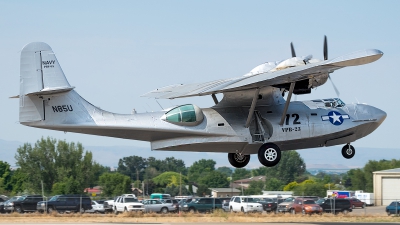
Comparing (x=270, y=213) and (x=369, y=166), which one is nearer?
(x=270, y=213)

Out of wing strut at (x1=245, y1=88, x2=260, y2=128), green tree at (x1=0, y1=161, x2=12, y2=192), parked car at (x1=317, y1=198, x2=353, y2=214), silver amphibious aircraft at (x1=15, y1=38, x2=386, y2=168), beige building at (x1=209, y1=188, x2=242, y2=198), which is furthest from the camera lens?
beige building at (x1=209, y1=188, x2=242, y2=198)

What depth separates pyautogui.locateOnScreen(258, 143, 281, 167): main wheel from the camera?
103ft

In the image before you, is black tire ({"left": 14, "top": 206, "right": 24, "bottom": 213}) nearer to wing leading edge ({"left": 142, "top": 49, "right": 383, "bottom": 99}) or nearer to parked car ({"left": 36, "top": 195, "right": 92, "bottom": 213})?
parked car ({"left": 36, "top": 195, "right": 92, "bottom": 213})

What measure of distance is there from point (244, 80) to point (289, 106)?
3.02 m

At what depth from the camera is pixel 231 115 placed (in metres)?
31.8

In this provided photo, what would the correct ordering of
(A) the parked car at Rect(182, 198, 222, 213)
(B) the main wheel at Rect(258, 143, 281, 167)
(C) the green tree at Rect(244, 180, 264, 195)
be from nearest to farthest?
(B) the main wheel at Rect(258, 143, 281, 167) < (A) the parked car at Rect(182, 198, 222, 213) < (C) the green tree at Rect(244, 180, 264, 195)

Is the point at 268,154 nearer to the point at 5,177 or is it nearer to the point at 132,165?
the point at 5,177

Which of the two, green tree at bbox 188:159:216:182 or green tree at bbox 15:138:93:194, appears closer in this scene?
green tree at bbox 15:138:93:194

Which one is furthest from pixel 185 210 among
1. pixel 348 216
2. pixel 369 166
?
pixel 369 166

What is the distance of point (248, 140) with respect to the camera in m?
31.4

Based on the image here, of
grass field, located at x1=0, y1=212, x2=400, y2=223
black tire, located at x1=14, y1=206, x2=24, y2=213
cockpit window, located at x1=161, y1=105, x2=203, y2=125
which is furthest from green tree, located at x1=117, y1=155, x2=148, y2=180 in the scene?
cockpit window, located at x1=161, y1=105, x2=203, y2=125

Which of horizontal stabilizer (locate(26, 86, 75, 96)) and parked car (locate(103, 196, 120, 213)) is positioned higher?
horizontal stabilizer (locate(26, 86, 75, 96))

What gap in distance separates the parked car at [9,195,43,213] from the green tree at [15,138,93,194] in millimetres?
24978

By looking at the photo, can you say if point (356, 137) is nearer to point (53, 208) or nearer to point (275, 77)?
point (275, 77)
